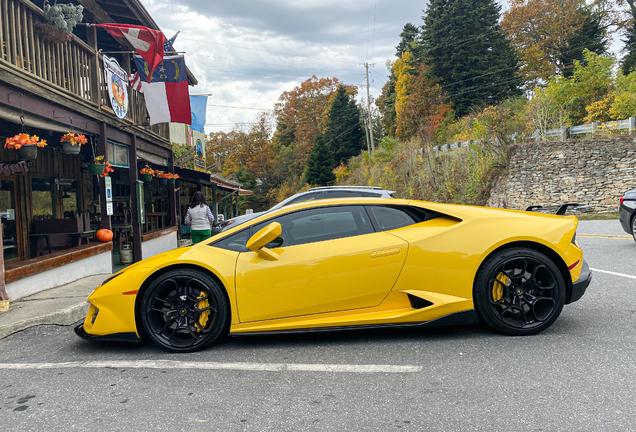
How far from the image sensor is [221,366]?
3455 millimetres

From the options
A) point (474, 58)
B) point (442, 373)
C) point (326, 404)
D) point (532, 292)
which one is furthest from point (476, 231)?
point (474, 58)

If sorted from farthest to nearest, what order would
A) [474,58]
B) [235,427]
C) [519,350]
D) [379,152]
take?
1. [379,152]
2. [474,58]
3. [519,350]
4. [235,427]

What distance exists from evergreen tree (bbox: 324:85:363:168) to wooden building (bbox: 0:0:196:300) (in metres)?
44.5

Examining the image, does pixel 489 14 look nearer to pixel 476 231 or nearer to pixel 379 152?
pixel 379 152

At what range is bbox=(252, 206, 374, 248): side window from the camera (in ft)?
13.0

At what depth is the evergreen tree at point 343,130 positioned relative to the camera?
2245 inches

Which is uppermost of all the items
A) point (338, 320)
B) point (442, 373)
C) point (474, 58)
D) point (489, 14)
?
point (489, 14)

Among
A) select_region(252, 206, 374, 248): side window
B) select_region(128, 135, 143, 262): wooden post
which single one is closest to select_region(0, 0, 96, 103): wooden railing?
Result: select_region(128, 135, 143, 262): wooden post

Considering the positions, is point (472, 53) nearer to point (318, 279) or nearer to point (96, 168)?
point (96, 168)

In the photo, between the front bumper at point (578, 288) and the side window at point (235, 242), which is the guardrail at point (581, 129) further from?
the side window at point (235, 242)

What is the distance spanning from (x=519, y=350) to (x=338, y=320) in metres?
1.41

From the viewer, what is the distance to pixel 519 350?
3498mm

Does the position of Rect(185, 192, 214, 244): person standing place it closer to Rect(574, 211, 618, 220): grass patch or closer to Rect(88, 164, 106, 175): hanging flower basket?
Rect(88, 164, 106, 175): hanging flower basket

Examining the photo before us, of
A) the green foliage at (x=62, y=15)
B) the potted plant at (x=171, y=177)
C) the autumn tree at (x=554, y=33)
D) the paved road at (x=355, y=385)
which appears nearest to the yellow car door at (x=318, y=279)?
the paved road at (x=355, y=385)
